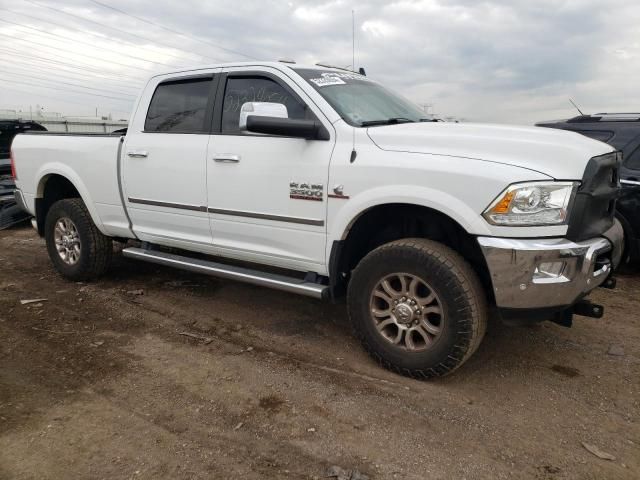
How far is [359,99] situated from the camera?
3.78 m

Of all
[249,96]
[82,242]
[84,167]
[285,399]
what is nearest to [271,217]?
Result: [249,96]

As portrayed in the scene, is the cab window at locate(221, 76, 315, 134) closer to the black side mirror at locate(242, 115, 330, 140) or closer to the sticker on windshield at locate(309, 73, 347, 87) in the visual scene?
the sticker on windshield at locate(309, 73, 347, 87)

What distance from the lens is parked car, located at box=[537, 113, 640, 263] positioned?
5.18 meters

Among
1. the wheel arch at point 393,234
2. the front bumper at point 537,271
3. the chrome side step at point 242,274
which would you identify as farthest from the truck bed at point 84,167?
the front bumper at point 537,271

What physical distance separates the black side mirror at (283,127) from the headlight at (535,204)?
125 centimetres

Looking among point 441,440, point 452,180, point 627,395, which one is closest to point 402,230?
point 452,180

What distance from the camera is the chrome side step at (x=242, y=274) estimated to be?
3.50m

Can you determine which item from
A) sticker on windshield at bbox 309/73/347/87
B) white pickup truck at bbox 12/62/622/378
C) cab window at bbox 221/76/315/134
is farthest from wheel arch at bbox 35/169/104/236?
sticker on windshield at bbox 309/73/347/87

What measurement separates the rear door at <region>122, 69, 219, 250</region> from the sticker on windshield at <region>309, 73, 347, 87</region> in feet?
3.03

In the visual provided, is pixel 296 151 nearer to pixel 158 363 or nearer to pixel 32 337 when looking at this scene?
pixel 158 363

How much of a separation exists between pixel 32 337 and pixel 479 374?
3334mm

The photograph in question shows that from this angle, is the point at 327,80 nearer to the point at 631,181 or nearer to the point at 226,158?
the point at 226,158

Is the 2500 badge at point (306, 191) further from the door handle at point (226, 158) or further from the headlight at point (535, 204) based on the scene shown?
the headlight at point (535, 204)

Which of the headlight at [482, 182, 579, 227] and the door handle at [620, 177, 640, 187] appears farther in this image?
the door handle at [620, 177, 640, 187]
